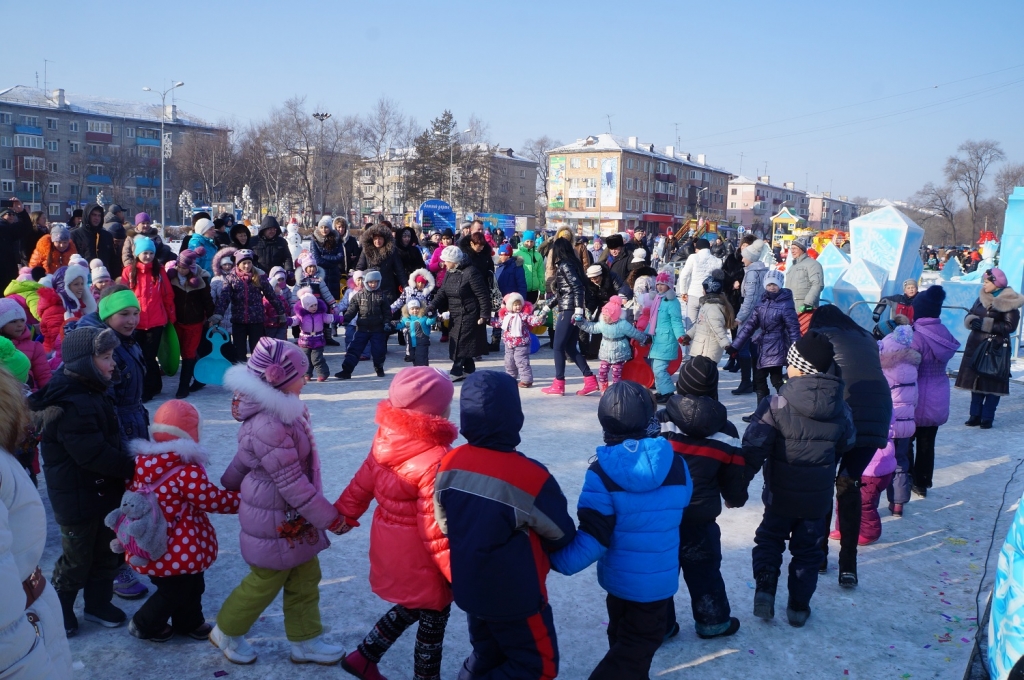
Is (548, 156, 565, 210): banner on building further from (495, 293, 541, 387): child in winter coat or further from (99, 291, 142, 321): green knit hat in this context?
(99, 291, 142, 321): green knit hat

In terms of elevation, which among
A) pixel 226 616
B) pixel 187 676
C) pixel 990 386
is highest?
pixel 990 386

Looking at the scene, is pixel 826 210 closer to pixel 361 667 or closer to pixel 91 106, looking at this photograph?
pixel 91 106

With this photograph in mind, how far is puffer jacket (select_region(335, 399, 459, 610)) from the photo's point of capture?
274 cm

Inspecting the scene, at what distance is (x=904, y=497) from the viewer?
16.7 feet

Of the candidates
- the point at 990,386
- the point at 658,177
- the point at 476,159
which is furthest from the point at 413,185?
the point at 990,386

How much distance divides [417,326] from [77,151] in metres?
73.7

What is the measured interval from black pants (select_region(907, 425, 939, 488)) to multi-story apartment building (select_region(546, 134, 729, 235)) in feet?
225

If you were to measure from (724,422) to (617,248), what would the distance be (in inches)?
323

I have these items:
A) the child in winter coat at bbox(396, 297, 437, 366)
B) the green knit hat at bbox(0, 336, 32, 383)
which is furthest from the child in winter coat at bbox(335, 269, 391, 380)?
the green knit hat at bbox(0, 336, 32, 383)

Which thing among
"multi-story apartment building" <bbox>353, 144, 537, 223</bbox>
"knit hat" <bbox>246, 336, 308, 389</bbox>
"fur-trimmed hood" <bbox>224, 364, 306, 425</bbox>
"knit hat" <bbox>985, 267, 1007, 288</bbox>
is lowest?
"fur-trimmed hood" <bbox>224, 364, 306, 425</bbox>

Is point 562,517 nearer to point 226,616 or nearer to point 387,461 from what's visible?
point 387,461

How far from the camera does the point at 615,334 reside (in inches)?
297

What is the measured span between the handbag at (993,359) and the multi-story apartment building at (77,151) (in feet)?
223

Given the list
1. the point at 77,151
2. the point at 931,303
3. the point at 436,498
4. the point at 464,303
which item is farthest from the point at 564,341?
the point at 77,151
